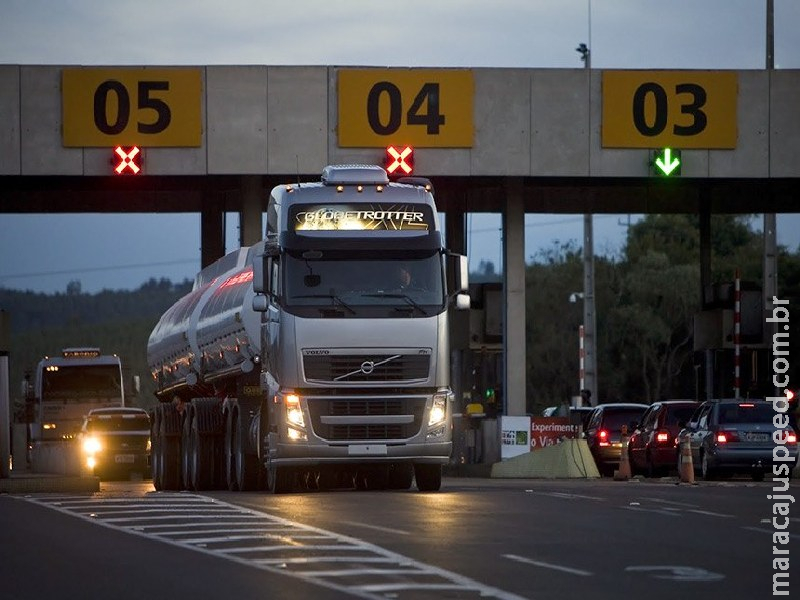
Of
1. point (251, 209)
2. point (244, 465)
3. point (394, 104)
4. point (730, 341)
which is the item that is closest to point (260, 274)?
point (244, 465)

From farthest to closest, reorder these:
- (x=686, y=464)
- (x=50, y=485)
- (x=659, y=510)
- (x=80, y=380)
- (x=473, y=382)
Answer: (x=80, y=380) → (x=473, y=382) → (x=686, y=464) → (x=50, y=485) → (x=659, y=510)

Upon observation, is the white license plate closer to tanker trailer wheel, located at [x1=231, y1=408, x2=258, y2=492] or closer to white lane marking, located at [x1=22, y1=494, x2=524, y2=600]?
white lane marking, located at [x1=22, y1=494, x2=524, y2=600]

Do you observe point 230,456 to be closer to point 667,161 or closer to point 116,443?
point 667,161

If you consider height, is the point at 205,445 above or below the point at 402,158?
below

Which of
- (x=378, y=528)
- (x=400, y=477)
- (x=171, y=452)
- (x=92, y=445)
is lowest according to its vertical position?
(x=92, y=445)

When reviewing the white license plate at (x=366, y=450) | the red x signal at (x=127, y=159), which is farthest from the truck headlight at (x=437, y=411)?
the red x signal at (x=127, y=159)

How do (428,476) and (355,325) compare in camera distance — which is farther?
(428,476)

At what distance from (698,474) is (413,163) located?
29.1 feet

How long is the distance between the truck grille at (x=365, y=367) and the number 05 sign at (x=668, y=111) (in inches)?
648

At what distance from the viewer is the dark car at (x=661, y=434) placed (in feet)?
126

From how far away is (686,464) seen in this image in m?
33.0

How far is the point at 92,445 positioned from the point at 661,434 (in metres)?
16.9

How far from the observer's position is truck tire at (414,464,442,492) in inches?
1036

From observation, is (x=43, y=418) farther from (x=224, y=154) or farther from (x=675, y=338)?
(x=675, y=338)
